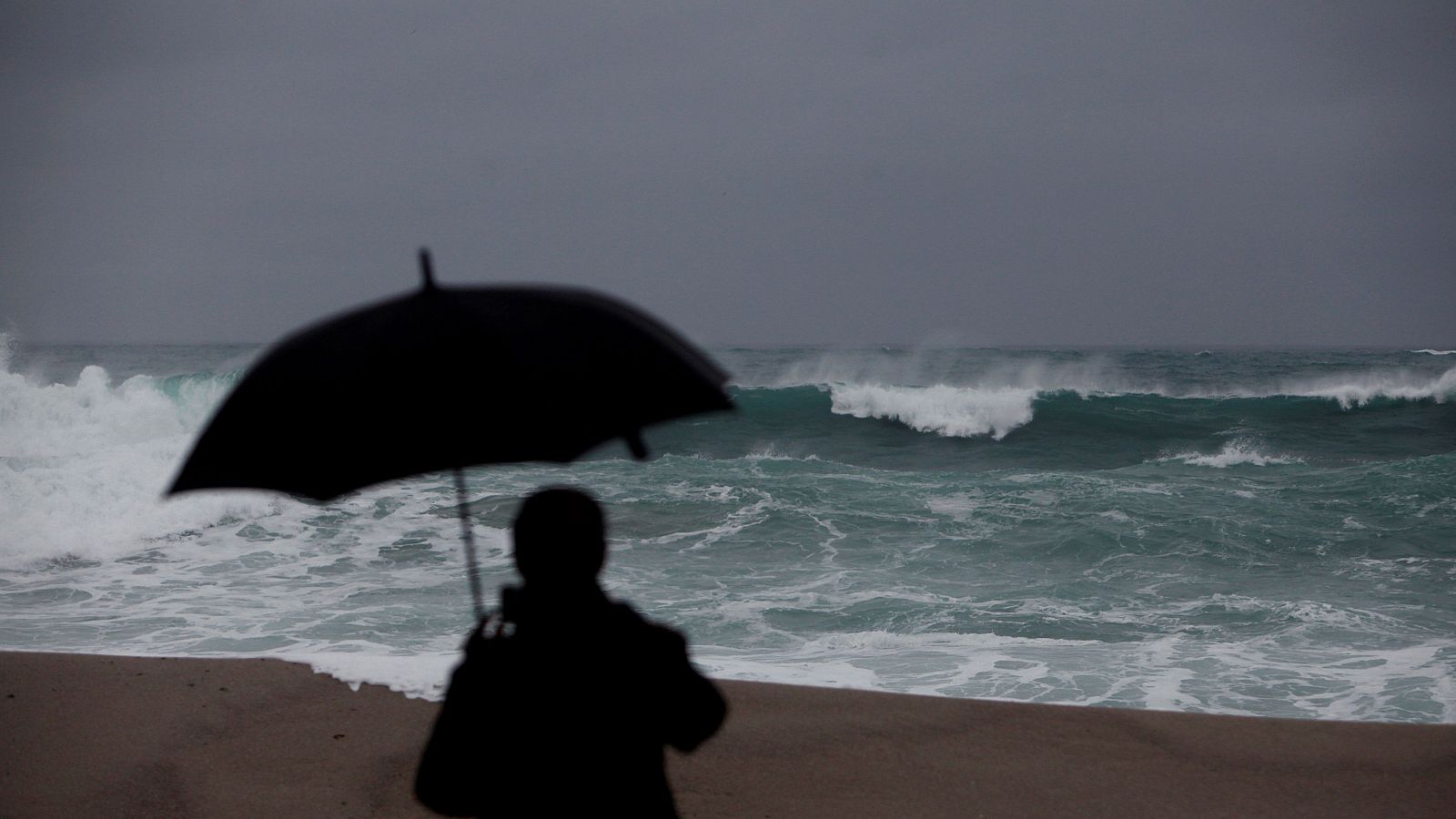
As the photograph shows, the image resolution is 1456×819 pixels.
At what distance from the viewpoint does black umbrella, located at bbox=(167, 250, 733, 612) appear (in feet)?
6.22

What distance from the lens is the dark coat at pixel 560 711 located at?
1661 millimetres

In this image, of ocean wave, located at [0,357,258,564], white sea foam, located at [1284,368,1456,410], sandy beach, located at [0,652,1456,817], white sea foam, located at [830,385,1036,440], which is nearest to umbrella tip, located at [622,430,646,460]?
sandy beach, located at [0,652,1456,817]

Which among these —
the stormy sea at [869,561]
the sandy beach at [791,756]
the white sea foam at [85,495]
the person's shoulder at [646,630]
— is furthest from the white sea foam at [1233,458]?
the person's shoulder at [646,630]

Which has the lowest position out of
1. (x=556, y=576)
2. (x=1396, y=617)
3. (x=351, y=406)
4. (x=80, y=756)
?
(x=1396, y=617)

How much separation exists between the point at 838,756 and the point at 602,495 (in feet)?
31.1

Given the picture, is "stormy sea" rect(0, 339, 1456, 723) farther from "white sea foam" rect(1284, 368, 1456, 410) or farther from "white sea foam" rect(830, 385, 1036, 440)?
"white sea foam" rect(1284, 368, 1456, 410)

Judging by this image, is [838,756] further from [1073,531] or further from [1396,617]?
[1073,531]

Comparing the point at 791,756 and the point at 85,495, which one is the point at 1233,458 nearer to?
the point at 791,756

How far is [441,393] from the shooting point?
1.90 m

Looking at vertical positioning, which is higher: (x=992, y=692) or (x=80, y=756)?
(x=80, y=756)

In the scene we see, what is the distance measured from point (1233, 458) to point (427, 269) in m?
19.2

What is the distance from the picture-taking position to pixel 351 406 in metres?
1.95

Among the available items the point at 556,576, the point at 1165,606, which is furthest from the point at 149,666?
the point at 1165,606

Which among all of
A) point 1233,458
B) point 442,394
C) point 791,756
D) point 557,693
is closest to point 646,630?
point 557,693
